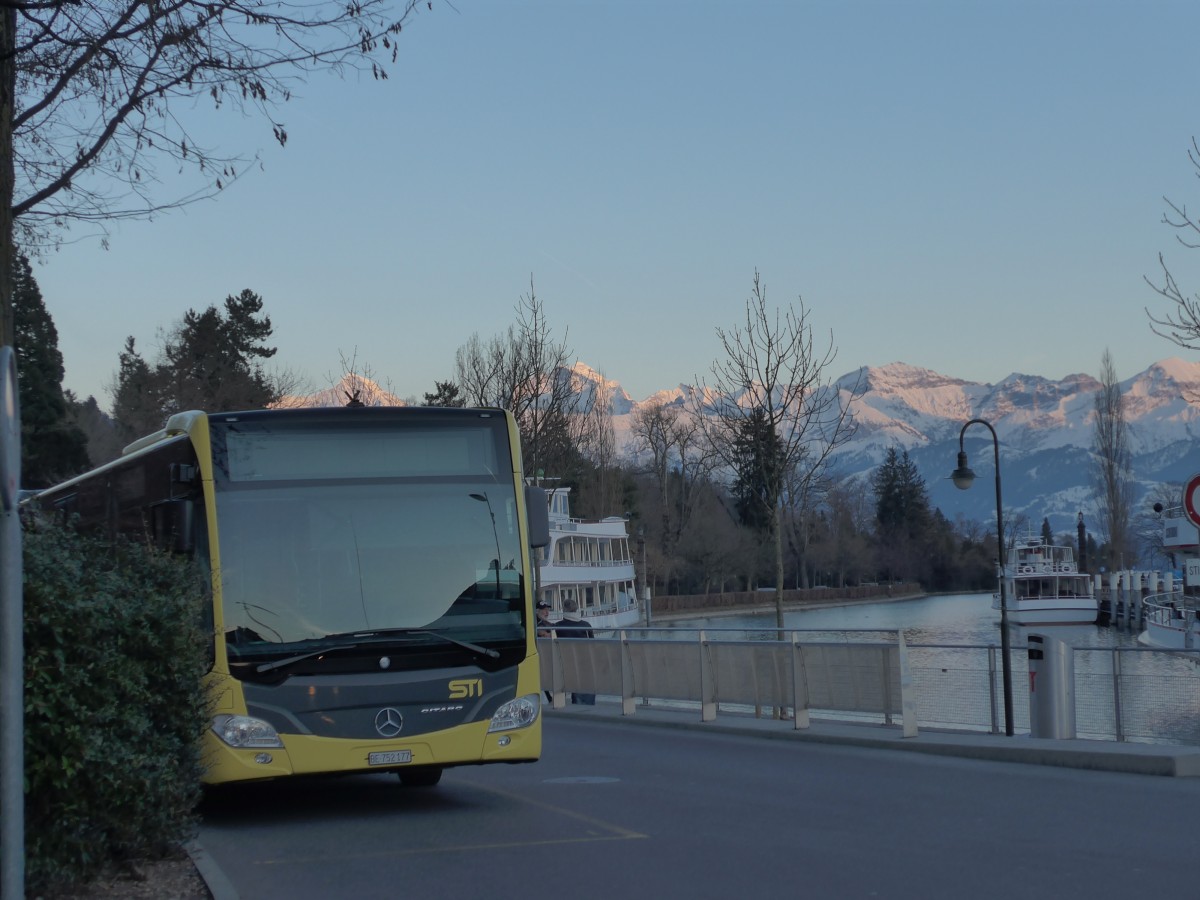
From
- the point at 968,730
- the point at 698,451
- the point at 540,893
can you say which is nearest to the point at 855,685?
the point at 968,730

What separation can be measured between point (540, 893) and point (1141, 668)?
10.8m

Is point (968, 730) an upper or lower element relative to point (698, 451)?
lower

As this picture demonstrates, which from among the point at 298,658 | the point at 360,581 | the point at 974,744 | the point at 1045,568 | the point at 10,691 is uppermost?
the point at 360,581

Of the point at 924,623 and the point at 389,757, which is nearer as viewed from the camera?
the point at 389,757

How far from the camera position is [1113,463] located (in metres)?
105

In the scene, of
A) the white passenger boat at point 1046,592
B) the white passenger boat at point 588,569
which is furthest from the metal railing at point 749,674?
the white passenger boat at point 1046,592

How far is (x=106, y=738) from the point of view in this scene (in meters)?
7.36

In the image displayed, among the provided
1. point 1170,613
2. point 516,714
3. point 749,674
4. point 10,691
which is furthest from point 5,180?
point 1170,613

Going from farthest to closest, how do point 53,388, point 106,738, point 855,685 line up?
point 53,388, point 855,685, point 106,738

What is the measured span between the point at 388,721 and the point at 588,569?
5672cm

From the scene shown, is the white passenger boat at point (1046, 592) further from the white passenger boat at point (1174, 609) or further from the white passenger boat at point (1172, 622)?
the white passenger boat at point (1174, 609)

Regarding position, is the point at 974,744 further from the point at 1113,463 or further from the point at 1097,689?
the point at 1113,463

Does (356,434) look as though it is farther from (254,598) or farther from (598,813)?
(598,813)

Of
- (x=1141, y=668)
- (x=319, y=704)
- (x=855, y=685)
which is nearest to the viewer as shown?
(x=319, y=704)
